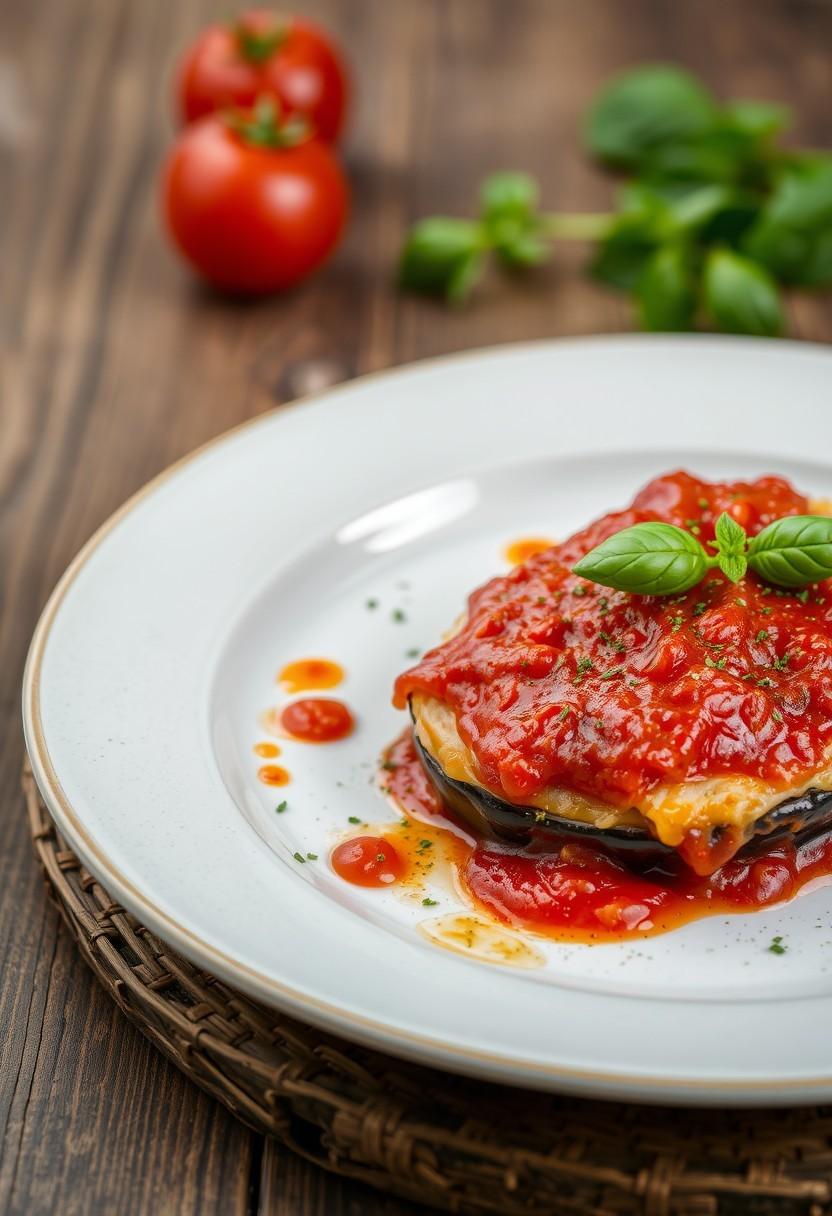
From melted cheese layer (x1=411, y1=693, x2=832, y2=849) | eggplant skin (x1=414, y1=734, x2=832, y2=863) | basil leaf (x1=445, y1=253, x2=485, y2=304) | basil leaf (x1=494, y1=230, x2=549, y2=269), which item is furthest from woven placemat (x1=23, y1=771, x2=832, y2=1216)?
basil leaf (x1=494, y1=230, x2=549, y2=269)

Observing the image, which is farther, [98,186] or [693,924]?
[98,186]

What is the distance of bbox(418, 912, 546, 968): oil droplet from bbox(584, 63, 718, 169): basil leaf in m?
5.40

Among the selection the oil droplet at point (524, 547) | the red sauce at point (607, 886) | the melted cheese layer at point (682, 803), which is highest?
the melted cheese layer at point (682, 803)

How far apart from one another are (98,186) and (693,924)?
619 cm

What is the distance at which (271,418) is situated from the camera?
5.80 m

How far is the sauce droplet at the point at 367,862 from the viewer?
13.7ft

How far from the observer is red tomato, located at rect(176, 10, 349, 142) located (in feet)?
26.7

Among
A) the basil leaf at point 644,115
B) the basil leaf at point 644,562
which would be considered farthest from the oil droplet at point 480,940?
the basil leaf at point 644,115

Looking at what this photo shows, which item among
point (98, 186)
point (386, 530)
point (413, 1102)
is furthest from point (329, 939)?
point (98, 186)

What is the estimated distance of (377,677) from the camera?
→ 5.04 meters

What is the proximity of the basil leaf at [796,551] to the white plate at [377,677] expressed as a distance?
3.16 feet

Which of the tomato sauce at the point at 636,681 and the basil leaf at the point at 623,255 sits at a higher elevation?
the basil leaf at the point at 623,255

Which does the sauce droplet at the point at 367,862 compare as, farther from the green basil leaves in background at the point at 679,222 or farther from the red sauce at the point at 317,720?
the green basil leaves in background at the point at 679,222

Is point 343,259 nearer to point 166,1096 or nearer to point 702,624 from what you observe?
point 702,624
